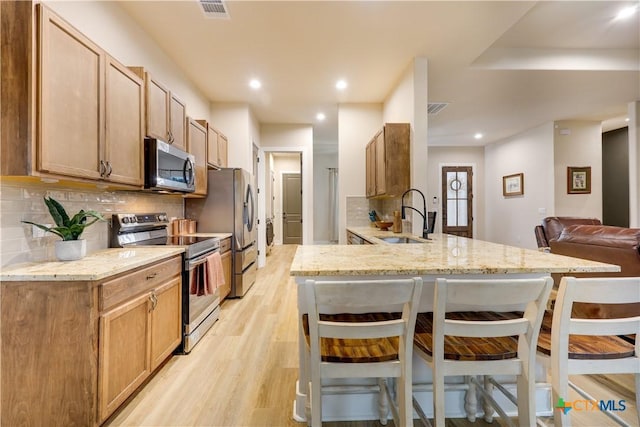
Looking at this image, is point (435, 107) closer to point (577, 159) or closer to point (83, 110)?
point (577, 159)

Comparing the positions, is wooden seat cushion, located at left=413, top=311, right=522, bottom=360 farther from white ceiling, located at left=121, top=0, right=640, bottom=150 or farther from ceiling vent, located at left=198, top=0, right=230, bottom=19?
ceiling vent, located at left=198, top=0, right=230, bottom=19

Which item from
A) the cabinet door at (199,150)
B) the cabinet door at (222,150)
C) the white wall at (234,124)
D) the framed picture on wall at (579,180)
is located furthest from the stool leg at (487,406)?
the framed picture on wall at (579,180)

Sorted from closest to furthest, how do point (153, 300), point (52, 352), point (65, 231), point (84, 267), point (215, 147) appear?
point (52, 352) < point (84, 267) < point (65, 231) < point (153, 300) < point (215, 147)

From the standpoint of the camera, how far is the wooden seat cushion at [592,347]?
1208mm

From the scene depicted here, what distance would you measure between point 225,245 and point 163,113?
1.55 meters

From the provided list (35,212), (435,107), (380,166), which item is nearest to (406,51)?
(380,166)

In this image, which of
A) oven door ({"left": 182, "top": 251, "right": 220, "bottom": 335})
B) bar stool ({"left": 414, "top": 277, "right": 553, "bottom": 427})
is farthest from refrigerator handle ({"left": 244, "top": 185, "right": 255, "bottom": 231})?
bar stool ({"left": 414, "top": 277, "right": 553, "bottom": 427})

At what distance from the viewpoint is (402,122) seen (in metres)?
3.66

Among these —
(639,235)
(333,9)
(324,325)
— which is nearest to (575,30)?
(639,235)

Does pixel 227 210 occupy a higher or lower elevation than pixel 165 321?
higher

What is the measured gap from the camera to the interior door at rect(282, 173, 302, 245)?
8.53 metres

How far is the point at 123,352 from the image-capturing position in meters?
1.64

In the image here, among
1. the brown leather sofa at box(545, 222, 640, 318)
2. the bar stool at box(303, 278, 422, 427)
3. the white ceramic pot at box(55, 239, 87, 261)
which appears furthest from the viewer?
the brown leather sofa at box(545, 222, 640, 318)

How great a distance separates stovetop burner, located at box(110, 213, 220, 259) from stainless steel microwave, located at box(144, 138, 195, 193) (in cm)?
37
